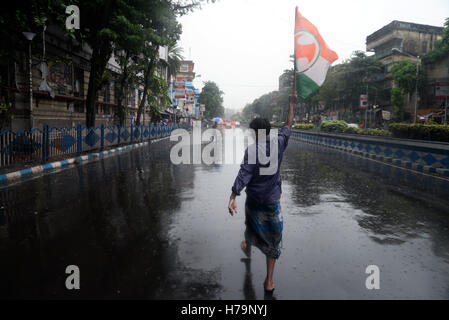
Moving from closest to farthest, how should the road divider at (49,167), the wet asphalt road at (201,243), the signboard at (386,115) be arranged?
the wet asphalt road at (201,243), the road divider at (49,167), the signboard at (386,115)

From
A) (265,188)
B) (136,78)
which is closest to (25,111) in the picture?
(136,78)

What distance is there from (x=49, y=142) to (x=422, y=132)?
2530 centimetres

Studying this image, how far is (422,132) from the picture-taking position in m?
26.2

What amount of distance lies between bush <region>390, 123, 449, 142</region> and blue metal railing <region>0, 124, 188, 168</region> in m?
21.8

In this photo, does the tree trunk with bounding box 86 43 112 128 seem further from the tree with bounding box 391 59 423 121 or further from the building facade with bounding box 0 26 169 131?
the tree with bounding box 391 59 423 121

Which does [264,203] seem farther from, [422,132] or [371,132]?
[371,132]

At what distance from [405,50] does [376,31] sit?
321 inches

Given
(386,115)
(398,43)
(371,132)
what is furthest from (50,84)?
(398,43)

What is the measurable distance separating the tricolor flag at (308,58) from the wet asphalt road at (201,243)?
7.09 ft

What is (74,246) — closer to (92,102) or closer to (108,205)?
(108,205)

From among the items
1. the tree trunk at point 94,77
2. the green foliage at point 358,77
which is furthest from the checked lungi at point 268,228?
the green foliage at point 358,77

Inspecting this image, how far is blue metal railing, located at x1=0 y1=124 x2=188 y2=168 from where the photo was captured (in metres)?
10.8

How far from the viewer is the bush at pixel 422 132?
24.1 m

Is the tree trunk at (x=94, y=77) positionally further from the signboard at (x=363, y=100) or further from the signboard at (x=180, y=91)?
the signboard at (x=363, y=100)
